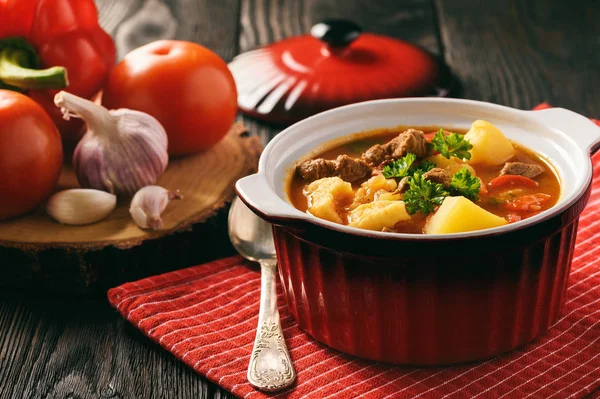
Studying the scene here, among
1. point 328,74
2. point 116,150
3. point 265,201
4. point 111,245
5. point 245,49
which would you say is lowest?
point 245,49

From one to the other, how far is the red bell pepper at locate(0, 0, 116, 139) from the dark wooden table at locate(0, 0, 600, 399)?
0.73 meters

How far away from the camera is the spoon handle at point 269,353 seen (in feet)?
6.52

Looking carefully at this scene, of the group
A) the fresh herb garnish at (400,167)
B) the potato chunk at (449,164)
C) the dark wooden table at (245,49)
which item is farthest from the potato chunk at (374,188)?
the dark wooden table at (245,49)

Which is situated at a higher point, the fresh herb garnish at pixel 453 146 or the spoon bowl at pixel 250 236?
the fresh herb garnish at pixel 453 146

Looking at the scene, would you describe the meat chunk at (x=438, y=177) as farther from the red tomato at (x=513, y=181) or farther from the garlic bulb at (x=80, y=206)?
the garlic bulb at (x=80, y=206)

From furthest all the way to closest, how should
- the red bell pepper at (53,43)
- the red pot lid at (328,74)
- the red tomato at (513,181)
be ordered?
the red pot lid at (328,74) → the red bell pepper at (53,43) → the red tomato at (513,181)

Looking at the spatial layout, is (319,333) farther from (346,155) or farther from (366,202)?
(346,155)

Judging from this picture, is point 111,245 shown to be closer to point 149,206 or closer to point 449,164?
point 149,206

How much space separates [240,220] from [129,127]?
48 cm

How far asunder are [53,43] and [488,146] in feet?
4.98

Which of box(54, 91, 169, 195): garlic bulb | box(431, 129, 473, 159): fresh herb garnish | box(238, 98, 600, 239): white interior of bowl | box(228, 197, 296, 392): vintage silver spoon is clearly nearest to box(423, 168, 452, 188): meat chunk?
box(431, 129, 473, 159): fresh herb garnish

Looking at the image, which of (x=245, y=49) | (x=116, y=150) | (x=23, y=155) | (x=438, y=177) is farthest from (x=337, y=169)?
(x=245, y=49)

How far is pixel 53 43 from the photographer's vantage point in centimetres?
288

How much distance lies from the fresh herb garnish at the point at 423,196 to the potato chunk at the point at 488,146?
0.27 m
